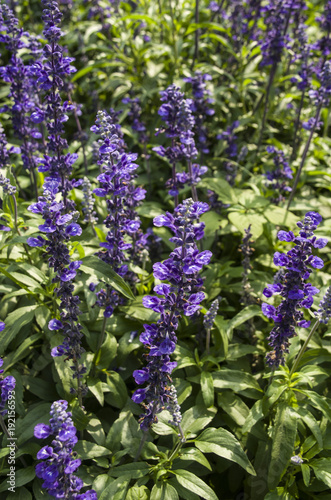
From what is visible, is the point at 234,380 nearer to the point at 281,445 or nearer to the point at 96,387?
the point at 281,445

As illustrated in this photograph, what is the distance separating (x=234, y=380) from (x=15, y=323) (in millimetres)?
2229

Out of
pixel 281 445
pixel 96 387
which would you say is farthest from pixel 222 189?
pixel 281 445

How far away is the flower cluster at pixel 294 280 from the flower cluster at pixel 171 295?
781 mm

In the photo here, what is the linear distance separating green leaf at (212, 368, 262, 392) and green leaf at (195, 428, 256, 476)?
482 mm

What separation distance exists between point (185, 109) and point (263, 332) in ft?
8.65

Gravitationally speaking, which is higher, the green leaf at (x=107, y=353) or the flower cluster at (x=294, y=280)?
the flower cluster at (x=294, y=280)

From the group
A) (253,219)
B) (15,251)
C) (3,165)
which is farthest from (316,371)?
(3,165)

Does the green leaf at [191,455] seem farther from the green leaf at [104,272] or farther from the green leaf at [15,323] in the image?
the green leaf at [15,323]

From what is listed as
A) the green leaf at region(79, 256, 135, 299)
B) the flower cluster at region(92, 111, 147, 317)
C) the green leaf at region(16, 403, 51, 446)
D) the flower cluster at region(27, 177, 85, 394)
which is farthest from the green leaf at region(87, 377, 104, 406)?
the green leaf at region(79, 256, 135, 299)

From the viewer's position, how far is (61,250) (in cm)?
334

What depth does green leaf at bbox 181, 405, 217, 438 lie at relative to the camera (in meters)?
3.91

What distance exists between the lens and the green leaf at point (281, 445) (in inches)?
146

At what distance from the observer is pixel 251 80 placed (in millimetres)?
7621

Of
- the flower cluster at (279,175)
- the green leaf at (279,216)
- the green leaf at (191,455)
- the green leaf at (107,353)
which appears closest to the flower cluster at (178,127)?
the green leaf at (279,216)
